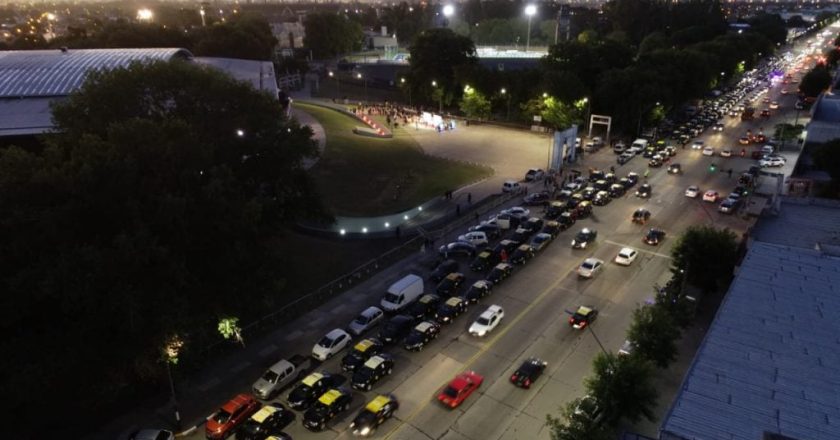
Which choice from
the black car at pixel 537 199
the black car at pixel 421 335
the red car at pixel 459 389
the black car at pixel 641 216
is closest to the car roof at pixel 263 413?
the red car at pixel 459 389

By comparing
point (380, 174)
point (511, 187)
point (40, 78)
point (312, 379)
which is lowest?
point (312, 379)

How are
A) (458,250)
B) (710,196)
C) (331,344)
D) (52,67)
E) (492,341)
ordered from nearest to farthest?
(331,344)
(492,341)
(458,250)
(710,196)
(52,67)

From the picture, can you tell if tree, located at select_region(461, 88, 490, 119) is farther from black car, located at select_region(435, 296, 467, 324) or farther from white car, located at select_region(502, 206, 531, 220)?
black car, located at select_region(435, 296, 467, 324)

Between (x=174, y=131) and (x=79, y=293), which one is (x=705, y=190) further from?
(x=79, y=293)

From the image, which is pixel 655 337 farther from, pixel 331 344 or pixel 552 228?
pixel 552 228

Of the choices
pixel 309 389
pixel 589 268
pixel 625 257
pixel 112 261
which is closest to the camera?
pixel 112 261

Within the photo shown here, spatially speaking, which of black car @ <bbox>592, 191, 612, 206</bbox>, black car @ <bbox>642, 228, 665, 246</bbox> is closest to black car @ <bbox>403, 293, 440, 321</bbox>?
black car @ <bbox>642, 228, 665, 246</bbox>

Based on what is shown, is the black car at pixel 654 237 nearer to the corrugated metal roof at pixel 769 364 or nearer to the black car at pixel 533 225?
the black car at pixel 533 225

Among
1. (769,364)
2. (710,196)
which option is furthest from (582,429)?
A: (710,196)
